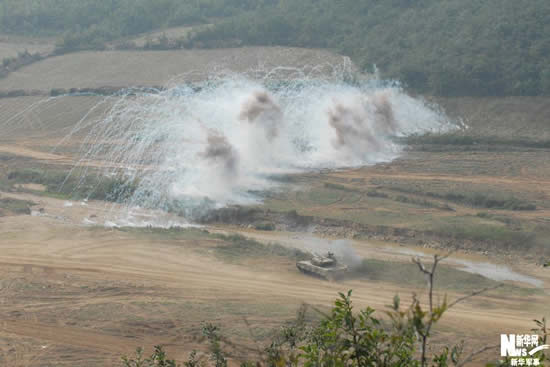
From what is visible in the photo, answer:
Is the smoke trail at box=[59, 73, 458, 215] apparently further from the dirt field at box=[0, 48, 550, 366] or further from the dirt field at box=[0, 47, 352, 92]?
the dirt field at box=[0, 47, 352, 92]

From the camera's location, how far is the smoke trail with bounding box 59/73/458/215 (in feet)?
116

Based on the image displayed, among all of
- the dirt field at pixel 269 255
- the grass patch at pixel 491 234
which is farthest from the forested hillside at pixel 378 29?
the grass patch at pixel 491 234

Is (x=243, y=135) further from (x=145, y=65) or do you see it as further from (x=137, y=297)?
(x=145, y=65)

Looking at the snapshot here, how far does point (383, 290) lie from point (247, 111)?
782 inches

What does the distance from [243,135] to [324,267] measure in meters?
16.9

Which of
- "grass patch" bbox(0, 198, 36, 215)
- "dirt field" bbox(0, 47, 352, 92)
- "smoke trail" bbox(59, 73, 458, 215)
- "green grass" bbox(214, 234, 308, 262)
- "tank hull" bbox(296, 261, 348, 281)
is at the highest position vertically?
"dirt field" bbox(0, 47, 352, 92)

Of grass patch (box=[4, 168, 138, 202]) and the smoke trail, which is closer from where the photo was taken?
the smoke trail

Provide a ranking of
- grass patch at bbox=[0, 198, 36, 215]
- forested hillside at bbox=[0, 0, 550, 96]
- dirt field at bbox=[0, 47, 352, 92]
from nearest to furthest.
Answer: grass patch at bbox=[0, 198, 36, 215]
forested hillside at bbox=[0, 0, 550, 96]
dirt field at bbox=[0, 47, 352, 92]

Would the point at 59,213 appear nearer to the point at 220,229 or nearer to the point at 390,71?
the point at 220,229

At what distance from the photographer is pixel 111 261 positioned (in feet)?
82.1

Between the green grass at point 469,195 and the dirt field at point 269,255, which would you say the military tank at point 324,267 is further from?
the green grass at point 469,195

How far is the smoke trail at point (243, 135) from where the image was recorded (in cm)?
3534

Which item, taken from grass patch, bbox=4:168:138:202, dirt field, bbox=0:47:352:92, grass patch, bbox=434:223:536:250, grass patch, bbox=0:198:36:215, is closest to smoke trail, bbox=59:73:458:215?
grass patch, bbox=4:168:138:202

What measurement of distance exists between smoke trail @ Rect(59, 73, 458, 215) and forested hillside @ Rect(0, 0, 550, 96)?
4.91 meters
